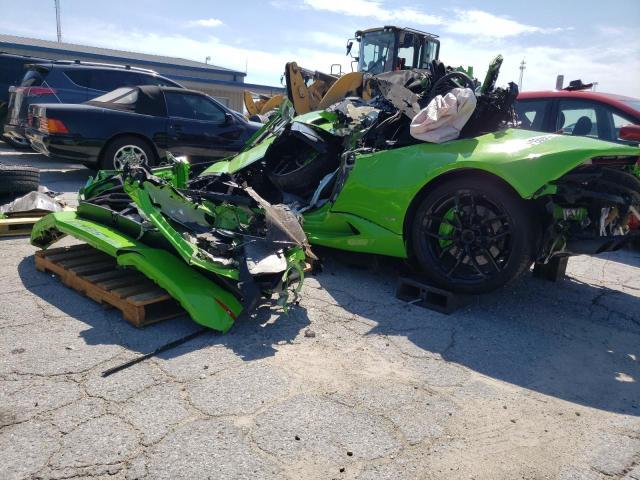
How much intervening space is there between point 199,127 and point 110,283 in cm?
574

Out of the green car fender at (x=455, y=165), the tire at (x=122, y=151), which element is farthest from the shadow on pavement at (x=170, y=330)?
the tire at (x=122, y=151)

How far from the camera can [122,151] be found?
8133mm

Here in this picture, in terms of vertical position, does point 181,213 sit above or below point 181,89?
below

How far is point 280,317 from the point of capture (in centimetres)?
366

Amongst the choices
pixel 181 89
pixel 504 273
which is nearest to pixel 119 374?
pixel 504 273

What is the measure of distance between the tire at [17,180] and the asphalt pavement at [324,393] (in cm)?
207

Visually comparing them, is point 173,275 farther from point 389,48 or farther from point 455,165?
point 389,48

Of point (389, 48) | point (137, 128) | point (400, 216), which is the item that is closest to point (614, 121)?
point (400, 216)

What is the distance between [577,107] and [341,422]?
5615 mm

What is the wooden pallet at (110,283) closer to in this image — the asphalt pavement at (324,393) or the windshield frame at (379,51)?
the asphalt pavement at (324,393)

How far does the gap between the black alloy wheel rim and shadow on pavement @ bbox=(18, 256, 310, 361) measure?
124cm

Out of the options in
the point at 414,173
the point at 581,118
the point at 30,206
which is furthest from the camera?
the point at 581,118

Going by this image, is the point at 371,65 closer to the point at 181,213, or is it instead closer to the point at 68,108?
the point at 68,108

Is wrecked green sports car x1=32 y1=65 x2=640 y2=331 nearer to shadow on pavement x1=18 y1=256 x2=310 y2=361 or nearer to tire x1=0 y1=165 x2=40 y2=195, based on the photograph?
shadow on pavement x1=18 y1=256 x2=310 y2=361
